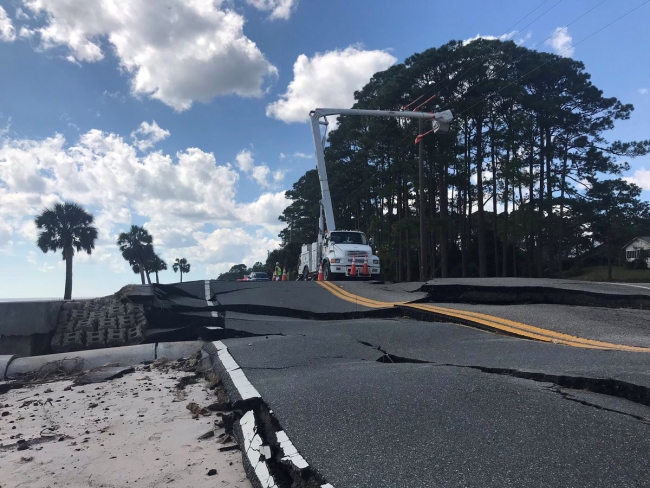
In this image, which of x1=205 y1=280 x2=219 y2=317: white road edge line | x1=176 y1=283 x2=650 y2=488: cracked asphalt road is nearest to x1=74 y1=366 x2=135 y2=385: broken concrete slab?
x1=176 y1=283 x2=650 y2=488: cracked asphalt road

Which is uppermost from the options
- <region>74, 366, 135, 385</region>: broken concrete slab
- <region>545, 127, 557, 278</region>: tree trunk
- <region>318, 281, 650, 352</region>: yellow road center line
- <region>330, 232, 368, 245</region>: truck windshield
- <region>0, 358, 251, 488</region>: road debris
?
<region>545, 127, 557, 278</region>: tree trunk

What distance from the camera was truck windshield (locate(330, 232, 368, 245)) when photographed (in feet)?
72.7

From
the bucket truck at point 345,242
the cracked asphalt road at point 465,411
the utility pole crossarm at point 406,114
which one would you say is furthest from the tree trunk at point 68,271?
the cracked asphalt road at point 465,411

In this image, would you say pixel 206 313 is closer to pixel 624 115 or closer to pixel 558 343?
pixel 558 343

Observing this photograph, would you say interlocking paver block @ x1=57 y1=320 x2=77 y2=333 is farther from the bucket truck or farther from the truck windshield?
the truck windshield

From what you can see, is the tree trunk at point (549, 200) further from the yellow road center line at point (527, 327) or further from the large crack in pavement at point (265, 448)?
the large crack in pavement at point (265, 448)

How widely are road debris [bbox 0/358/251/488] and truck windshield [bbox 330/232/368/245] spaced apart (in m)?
14.8

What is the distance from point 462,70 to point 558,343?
3225cm

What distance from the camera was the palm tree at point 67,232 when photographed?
3959 centimetres

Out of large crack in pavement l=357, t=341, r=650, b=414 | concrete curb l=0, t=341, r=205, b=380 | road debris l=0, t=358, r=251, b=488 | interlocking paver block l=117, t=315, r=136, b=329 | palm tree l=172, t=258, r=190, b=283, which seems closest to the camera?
road debris l=0, t=358, r=251, b=488

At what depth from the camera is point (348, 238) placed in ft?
73.4

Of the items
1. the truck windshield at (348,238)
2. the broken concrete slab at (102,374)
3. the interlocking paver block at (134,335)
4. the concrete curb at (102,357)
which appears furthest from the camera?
the truck windshield at (348,238)

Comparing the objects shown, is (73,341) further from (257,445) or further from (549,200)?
(549,200)

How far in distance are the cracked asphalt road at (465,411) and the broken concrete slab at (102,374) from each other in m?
1.86
